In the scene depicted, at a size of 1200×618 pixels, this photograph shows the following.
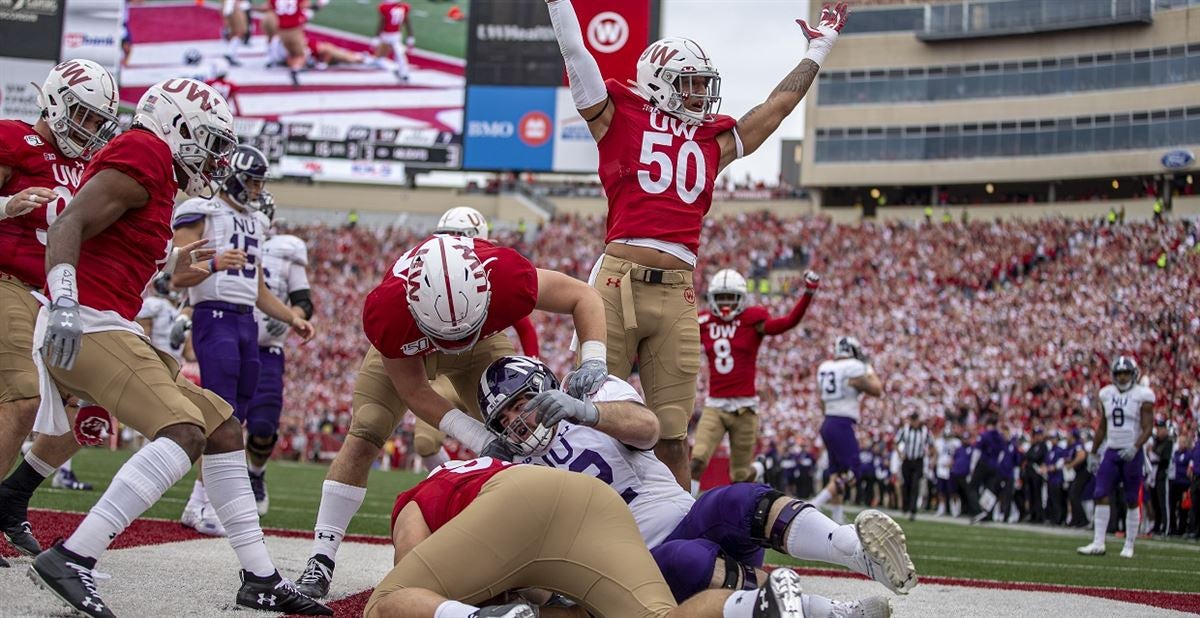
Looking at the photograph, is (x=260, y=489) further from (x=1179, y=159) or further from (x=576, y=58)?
(x=1179, y=159)

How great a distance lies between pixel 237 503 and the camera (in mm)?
4527

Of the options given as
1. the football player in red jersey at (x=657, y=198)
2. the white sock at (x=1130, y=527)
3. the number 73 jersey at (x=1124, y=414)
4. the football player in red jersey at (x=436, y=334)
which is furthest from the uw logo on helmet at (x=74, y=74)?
the number 73 jersey at (x=1124, y=414)

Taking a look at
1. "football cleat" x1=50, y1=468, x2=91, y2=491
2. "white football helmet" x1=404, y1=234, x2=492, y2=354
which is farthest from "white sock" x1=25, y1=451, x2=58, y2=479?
"football cleat" x1=50, y1=468, x2=91, y2=491

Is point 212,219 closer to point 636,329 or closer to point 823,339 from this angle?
point 636,329

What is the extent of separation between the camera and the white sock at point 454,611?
324cm

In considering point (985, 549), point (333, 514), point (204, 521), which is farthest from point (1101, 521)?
point (333, 514)

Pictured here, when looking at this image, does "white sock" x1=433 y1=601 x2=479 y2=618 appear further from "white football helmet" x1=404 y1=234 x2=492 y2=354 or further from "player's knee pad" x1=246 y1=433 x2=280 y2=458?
"player's knee pad" x1=246 y1=433 x2=280 y2=458

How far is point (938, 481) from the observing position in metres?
19.6

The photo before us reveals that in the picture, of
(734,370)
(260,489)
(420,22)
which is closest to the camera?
(260,489)

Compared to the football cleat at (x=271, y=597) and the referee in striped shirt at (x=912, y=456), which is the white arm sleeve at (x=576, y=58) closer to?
the football cleat at (x=271, y=597)

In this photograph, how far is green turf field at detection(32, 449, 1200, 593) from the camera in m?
7.84

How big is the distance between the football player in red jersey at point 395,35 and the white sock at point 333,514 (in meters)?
28.0

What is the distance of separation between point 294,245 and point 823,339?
65.4 feet

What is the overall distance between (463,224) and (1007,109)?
36851 mm
